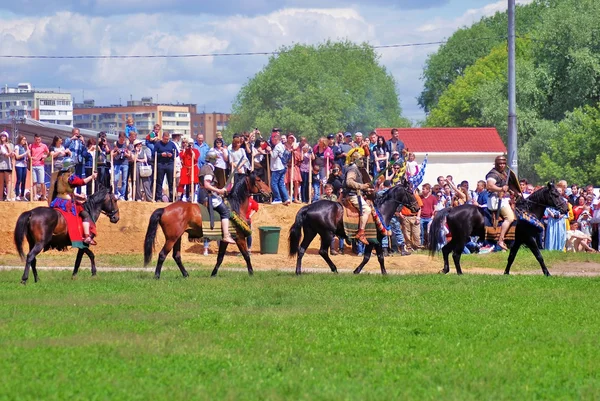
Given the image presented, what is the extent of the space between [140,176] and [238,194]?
9426 mm

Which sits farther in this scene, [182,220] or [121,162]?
[121,162]

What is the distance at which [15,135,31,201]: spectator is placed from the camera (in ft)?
98.9

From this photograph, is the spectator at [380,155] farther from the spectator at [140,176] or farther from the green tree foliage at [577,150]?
the green tree foliage at [577,150]

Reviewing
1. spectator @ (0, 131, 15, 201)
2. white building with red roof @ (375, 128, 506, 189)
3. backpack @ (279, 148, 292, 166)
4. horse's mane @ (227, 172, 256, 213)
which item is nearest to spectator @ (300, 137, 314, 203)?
backpack @ (279, 148, 292, 166)

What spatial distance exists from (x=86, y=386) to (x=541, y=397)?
437 cm

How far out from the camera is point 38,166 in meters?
30.6

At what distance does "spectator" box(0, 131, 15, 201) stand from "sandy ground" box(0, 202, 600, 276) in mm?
637

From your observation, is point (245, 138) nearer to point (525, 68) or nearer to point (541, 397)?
point (541, 397)

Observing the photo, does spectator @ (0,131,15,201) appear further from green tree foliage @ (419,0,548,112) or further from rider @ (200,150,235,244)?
green tree foliage @ (419,0,548,112)

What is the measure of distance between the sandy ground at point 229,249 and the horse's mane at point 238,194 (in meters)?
3.85

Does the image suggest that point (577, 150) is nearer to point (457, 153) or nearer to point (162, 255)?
point (457, 153)

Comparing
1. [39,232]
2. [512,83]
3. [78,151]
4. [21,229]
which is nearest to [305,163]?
[512,83]

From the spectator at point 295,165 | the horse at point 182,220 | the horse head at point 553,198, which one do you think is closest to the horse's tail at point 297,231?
the horse at point 182,220

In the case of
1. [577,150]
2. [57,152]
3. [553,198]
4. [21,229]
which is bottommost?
[21,229]
